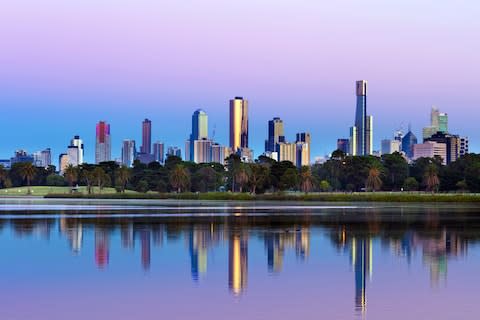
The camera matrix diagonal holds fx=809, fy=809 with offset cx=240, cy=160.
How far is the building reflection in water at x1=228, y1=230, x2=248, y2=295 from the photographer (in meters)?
28.9

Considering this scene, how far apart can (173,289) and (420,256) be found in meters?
15.9

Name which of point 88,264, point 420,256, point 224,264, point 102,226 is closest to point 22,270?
point 88,264

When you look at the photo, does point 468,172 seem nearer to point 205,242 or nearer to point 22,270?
point 205,242

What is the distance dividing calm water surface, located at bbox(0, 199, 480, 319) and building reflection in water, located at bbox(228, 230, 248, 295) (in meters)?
0.05

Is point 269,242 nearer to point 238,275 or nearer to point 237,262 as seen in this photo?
point 237,262

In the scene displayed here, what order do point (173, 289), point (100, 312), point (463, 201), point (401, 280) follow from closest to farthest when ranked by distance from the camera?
point (100, 312) → point (173, 289) → point (401, 280) → point (463, 201)

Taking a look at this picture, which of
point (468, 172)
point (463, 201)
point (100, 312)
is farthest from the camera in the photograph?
point (468, 172)

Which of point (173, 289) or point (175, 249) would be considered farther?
point (175, 249)

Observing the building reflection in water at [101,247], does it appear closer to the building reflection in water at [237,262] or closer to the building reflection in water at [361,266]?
the building reflection in water at [237,262]

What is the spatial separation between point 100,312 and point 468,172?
17693 centimetres

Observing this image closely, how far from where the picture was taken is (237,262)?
119 feet

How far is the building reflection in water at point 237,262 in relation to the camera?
28938 millimetres

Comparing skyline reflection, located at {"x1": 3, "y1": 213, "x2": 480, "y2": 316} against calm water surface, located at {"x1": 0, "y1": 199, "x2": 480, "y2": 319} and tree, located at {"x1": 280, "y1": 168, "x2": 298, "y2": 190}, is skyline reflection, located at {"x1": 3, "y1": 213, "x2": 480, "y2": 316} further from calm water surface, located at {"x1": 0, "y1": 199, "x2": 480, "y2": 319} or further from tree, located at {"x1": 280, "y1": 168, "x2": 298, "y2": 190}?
tree, located at {"x1": 280, "y1": 168, "x2": 298, "y2": 190}

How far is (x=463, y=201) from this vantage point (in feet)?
464
